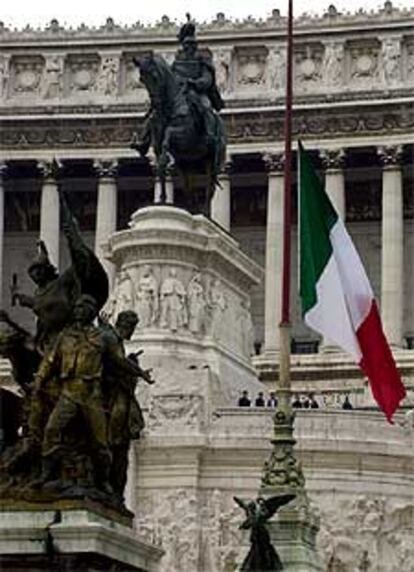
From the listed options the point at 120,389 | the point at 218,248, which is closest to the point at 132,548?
the point at 120,389

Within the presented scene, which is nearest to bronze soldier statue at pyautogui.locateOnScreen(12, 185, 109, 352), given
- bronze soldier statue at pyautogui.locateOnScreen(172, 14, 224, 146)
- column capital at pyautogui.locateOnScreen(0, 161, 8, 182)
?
bronze soldier statue at pyautogui.locateOnScreen(172, 14, 224, 146)

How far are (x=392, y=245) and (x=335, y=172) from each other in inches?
176

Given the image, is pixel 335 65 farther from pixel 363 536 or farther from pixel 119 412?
pixel 119 412

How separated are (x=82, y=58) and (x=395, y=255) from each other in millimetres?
17151

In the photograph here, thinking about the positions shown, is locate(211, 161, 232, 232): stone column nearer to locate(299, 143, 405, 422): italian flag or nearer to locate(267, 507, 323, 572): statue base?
locate(299, 143, 405, 422): italian flag

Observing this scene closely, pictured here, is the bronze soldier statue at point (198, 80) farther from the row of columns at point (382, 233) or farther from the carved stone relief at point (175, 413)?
the row of columns at point (382, 233)

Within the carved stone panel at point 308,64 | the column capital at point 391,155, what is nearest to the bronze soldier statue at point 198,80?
the column capital at point 391,155

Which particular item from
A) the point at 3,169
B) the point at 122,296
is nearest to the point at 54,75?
the point at 3,169

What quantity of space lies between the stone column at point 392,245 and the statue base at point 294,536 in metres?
43.7

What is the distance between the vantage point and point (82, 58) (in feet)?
267

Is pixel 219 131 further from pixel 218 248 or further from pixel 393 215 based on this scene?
pixel 393 215

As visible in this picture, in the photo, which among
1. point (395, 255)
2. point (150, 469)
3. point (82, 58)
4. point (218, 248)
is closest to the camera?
point (150, 469)

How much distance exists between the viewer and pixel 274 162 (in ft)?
256

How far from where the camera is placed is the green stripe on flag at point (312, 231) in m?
30.1
